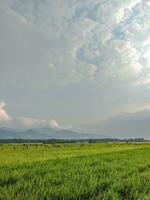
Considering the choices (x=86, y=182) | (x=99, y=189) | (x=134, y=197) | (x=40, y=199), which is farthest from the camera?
(x=86, y=182)

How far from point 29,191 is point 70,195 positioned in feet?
3.49

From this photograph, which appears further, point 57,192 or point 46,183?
point 46,183

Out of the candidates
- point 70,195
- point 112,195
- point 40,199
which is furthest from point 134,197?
point 40,199

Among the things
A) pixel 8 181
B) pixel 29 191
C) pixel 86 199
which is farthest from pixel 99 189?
pixel 8 181

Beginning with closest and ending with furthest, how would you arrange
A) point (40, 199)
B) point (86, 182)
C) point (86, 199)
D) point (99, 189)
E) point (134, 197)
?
point (40, 199), point (86, 199), point (134, 197), point (99, 189), point (86, 182)

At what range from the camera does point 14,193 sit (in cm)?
666

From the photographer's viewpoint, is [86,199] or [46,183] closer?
[86,199]

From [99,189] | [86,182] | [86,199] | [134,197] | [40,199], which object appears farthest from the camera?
[86,182]

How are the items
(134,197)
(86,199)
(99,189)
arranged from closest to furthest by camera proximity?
(86,199) < (134,197) < (99,189)

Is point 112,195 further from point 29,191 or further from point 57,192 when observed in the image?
point 29,191

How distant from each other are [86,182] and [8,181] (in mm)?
2489

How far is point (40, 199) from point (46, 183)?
211 centimetres

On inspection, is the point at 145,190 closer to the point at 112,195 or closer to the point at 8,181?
the point at 112,195

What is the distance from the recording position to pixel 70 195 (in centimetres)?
664
